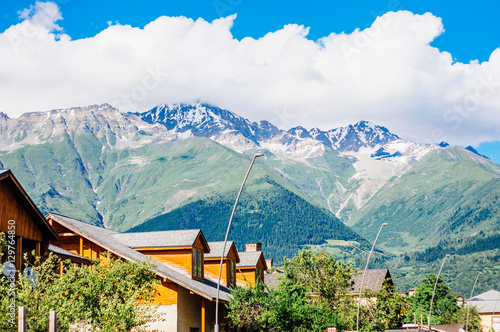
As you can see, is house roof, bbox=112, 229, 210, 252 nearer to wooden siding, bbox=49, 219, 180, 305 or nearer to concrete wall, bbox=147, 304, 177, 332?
wooden siding, bbox=49, 219, 180, 305

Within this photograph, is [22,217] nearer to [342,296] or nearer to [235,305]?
[235,305]

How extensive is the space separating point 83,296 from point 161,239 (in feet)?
85.1

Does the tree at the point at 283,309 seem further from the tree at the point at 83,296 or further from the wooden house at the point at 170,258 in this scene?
the tree at the point at 83,296

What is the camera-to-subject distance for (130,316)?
26.0 m

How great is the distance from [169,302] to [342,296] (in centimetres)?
2128

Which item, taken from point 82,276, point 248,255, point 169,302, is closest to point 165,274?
point 169,302

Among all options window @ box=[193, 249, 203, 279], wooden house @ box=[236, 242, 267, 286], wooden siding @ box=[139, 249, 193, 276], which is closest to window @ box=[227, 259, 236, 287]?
wooden house @ box=[236, 242, 267, 286]

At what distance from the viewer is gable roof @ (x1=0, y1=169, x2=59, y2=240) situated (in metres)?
30.0

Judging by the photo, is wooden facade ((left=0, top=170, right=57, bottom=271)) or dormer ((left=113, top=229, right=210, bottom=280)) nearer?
wooden facade ((left=0, top=170, right=57, bottom=271))

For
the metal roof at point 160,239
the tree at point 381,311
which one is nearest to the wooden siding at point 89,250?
the metal roof at point 160,239

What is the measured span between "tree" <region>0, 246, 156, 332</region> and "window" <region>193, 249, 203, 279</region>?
18338 millimetres

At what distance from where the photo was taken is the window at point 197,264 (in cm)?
5169

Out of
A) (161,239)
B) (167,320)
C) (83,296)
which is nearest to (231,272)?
(161,239)

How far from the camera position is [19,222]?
3162 cm
